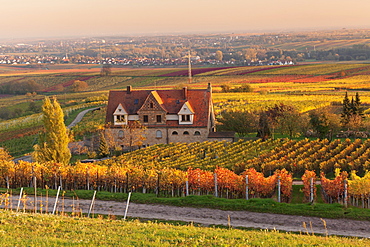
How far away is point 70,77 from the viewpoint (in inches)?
6521

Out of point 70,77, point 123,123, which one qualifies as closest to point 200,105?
point 123,123

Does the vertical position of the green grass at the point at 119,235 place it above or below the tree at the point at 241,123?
above

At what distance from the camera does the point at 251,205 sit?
25172 millimetres

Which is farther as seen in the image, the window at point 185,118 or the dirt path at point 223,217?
the window at point 185,118

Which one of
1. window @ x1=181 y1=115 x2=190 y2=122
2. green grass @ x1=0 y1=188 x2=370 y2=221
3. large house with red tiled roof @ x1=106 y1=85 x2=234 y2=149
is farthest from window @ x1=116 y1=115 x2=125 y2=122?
green grass @ x1=0 y1=188 x2=370 y2=221

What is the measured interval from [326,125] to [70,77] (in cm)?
12955

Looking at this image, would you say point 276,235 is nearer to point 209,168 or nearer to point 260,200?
point 260,200

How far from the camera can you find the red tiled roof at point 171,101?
159 ft

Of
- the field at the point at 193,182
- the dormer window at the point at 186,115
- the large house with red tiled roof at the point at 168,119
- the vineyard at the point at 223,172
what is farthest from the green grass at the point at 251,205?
the dormer window at the point at 186,115

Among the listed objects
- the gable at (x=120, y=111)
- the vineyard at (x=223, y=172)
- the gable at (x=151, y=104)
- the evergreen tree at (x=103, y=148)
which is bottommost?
the evergreen tree at (x=103, y=148)

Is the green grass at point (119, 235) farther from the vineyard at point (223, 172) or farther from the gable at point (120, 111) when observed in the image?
the gable at point (120, 111)

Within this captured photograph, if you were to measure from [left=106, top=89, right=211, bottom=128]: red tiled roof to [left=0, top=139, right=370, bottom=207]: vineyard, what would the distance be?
6.27 meters

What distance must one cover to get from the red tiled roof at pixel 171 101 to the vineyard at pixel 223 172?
6271mm

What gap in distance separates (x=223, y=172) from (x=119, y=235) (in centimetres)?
1125
